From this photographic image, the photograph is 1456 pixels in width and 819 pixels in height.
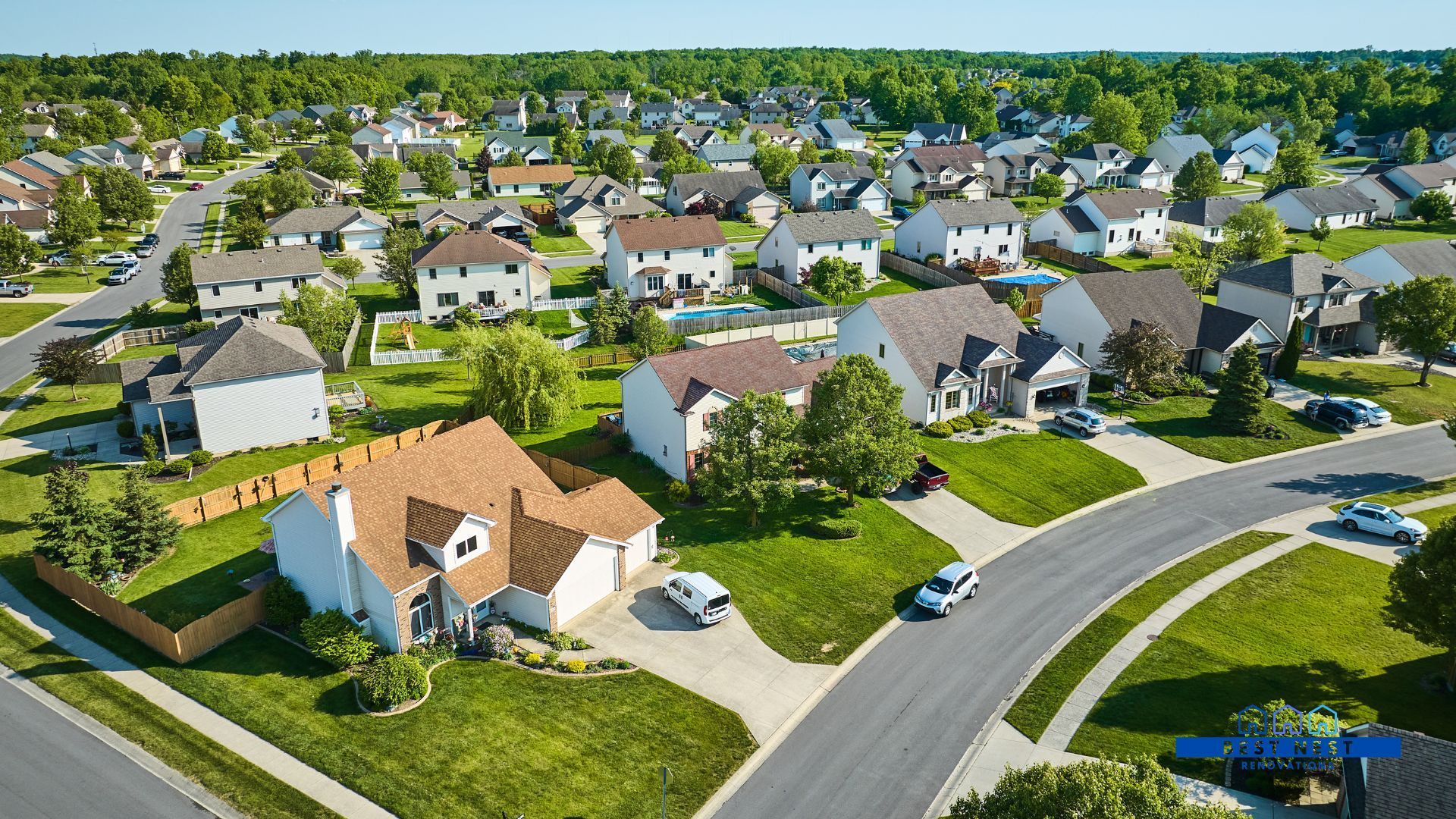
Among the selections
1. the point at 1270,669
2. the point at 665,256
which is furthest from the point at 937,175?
the point at 1270,669

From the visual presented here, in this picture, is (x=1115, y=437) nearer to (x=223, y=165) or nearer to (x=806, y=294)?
(x=806, y=294)

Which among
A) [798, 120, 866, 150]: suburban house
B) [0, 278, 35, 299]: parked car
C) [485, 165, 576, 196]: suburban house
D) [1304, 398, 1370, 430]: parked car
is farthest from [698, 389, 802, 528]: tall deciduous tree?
[798, 120, 866, 150]: suburban house

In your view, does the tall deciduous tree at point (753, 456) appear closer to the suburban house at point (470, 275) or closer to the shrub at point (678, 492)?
the shrub at point (678, 492)

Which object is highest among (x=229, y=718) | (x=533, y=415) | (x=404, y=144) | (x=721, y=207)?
(x=404, y=144)

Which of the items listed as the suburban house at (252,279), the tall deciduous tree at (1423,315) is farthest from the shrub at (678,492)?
the tall deciduous tree at (1423,315)

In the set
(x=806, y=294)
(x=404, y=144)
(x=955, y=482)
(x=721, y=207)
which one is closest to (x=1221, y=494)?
(x=955, y=482)

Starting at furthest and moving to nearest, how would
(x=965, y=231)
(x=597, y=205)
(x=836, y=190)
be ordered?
(x=836, y=190) → (x=597, y=205) → (x=965, y=231)

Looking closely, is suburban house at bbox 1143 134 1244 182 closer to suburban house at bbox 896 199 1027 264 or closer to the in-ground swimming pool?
suburban house at bbox 896 199 1027 264

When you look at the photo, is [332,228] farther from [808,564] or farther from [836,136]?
[836,136]
